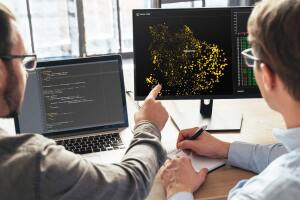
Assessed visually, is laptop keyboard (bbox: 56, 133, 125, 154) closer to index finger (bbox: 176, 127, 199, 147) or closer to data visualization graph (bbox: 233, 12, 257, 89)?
index finger (bbox: 176, 127, 199, 147)

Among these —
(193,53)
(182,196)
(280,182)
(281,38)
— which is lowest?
(182,196)

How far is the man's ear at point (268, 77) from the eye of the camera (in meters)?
0.99

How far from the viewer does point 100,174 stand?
989 millimetres

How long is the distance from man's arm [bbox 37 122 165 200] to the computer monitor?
468 millimetres

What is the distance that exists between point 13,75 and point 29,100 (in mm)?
588

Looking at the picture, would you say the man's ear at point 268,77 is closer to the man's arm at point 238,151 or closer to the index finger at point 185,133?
the man's arm at point 238,151

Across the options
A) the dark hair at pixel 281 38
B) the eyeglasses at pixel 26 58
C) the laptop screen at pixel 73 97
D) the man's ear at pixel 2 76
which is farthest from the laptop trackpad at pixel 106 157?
the dark hair at pixel 281 38

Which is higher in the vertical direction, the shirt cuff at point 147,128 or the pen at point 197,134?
the shirt cuff at point 147,128

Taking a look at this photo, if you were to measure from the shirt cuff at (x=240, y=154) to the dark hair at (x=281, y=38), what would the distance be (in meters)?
0.44

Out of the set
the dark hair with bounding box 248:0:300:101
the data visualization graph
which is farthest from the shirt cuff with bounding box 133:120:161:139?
the data visualization graph

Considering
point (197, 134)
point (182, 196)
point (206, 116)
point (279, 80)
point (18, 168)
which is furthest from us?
point (206, 116)

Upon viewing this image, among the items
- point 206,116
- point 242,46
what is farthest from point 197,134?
point 242,46

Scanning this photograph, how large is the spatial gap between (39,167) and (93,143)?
657 millimetres

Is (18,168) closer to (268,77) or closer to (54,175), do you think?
(54,175)
